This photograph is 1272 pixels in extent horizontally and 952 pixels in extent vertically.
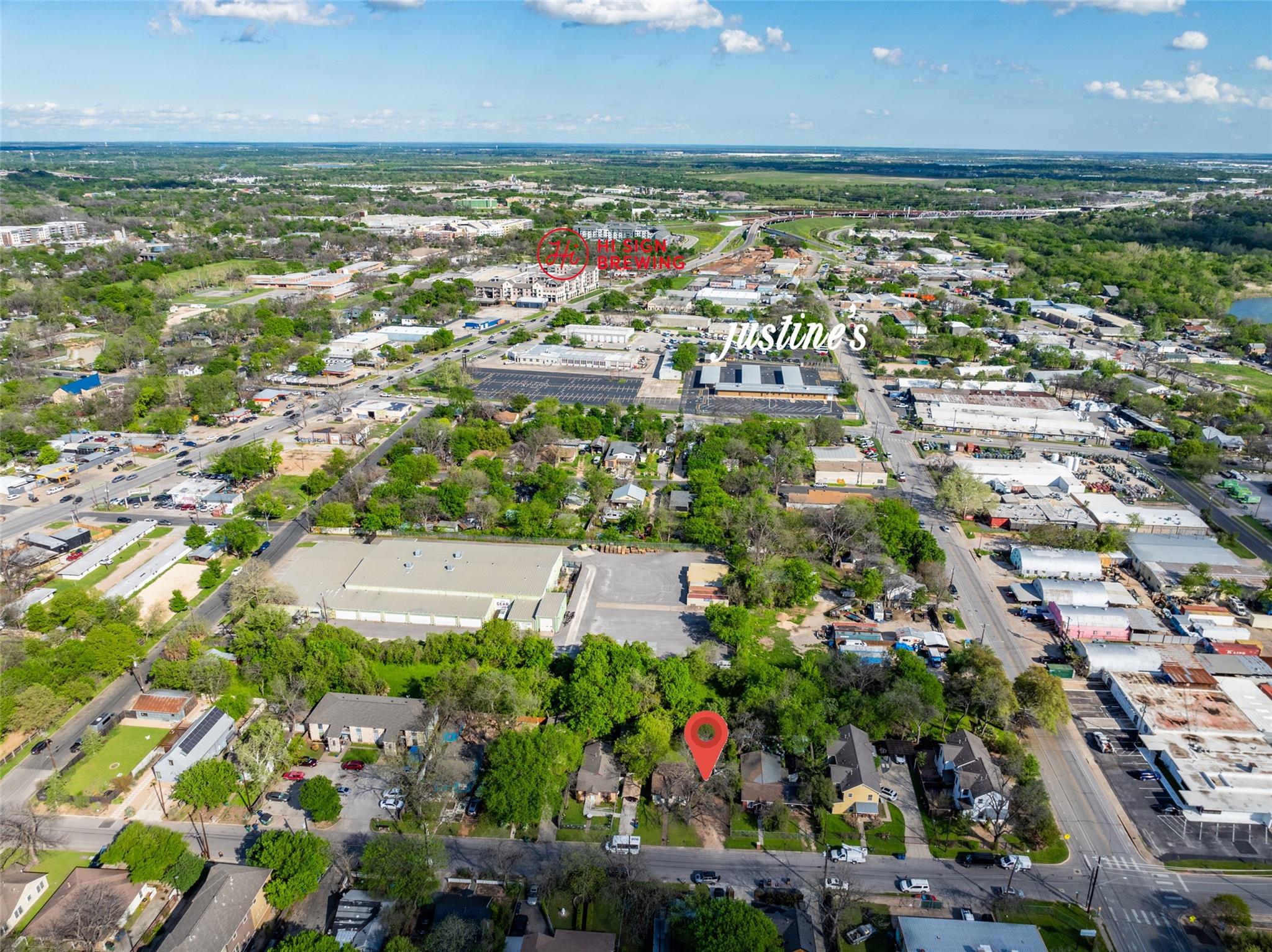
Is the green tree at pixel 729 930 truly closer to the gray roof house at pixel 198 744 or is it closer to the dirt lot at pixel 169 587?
the gray roof house at pixel 198 744

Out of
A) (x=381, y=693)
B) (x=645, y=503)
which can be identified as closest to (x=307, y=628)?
(x=381, y=693)

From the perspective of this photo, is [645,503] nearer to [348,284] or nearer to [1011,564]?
[1011,564]

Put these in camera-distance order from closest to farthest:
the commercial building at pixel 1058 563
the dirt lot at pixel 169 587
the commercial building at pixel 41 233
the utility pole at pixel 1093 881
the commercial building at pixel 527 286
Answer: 1. the utility pole at pixel 1093 881
2. the dirt lot at pixel 169 587
3. the commercial building at pixel 1058 563
4. the commercial building at pixel 527 286
5. the commercial building at pixel 41 233

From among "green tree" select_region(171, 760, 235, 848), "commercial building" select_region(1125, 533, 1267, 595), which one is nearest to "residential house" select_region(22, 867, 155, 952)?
"green tree" select_region(171, 760, 235, 848)

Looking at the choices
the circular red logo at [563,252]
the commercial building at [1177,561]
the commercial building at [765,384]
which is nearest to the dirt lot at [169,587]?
the commercial building at [765,384]

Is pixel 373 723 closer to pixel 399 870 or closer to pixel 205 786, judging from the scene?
pixel 205 786
